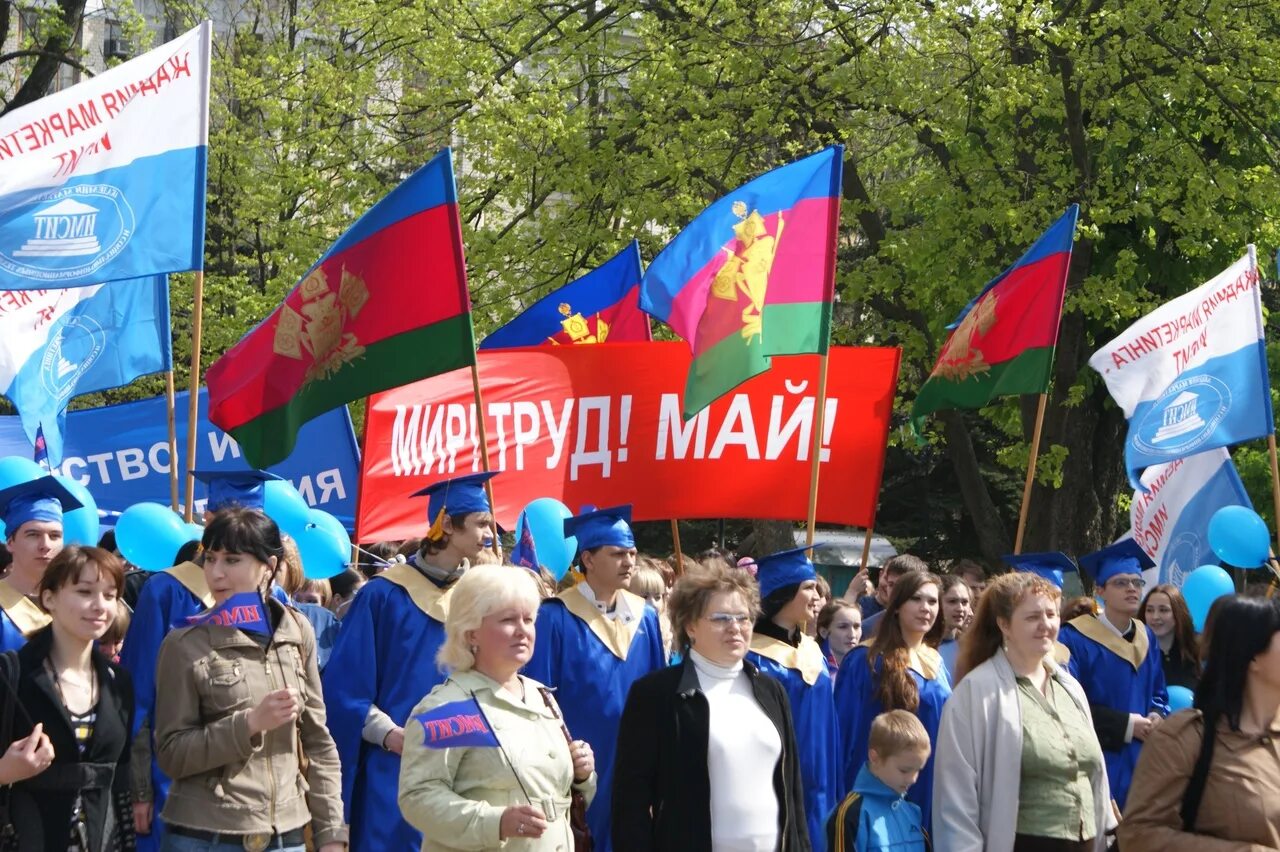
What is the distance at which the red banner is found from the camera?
986 centimetres

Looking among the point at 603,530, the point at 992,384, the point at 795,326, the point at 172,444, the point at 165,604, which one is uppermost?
the point at 795,326

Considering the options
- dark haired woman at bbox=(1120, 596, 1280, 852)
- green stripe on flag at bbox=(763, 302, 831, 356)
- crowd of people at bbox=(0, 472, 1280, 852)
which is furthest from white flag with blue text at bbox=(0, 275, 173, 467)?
dark haired woman at bbox=(1120, 596, 1280, 852)

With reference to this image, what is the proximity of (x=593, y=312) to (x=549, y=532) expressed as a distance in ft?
9.02

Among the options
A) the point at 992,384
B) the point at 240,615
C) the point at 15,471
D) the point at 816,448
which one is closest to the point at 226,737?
the point at 240,615

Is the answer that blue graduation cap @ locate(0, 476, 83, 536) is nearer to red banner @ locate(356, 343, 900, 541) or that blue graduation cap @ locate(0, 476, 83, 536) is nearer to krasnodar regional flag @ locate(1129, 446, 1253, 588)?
red banner @ locate(356, 343, 900, 541)

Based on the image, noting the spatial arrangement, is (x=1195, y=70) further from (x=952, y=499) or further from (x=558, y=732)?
(x=558, y=732)

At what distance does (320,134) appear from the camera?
67.5 feet

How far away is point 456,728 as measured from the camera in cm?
468

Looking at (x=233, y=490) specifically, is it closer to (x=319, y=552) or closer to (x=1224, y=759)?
(x=319, y=552)

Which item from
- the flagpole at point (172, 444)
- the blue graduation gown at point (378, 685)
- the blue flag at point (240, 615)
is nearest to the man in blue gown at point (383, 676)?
the blue graduation gown at point (378, 685)

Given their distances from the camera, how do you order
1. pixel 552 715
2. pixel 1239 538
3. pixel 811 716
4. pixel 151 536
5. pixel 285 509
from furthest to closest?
pixel 1239 538 → pixel 285 509 → pixel 151 536 → pixel 811 716 → pixel 552 715

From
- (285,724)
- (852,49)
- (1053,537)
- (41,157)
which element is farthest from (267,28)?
(285,724)

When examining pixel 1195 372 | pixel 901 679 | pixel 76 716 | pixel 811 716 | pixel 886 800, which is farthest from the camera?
pixel 1195 372

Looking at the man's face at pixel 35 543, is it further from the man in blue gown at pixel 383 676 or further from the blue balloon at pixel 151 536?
the blue balloon at pixel 151 536
